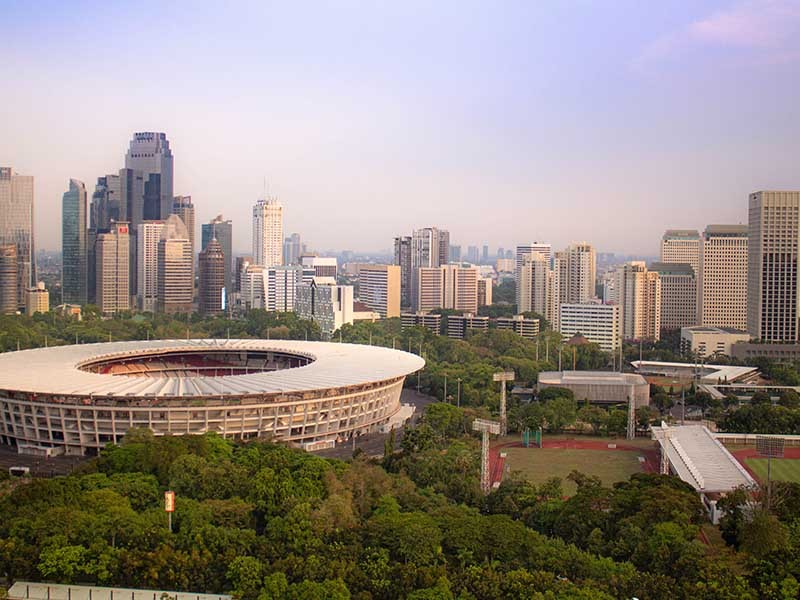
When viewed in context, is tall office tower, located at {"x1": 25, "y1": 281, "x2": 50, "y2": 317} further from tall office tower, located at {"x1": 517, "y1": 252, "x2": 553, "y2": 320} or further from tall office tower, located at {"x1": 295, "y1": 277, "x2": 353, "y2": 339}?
tall office tower, located at {"x1": 517, "y1": 252, "x2": 553, "y2": 320}

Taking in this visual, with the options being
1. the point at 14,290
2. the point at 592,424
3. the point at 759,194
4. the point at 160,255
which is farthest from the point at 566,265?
the point at 592,424

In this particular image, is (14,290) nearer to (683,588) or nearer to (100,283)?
(100,283)

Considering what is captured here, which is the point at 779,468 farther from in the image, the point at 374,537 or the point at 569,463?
the point at 374,537

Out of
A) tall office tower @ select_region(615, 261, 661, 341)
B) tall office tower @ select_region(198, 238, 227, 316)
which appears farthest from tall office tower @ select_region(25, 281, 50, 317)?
tall office tower @ select_region(615, 261, 661, 341)

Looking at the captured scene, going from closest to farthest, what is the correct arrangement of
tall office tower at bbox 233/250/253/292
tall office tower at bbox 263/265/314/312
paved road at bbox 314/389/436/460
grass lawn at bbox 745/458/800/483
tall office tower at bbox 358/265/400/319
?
grass lawn at bbox 745/458/800/483 < paved road at bbox 314/389/436/460 < tall office tower at bbox 358/265/400/319 < tall office tower at bbox 263/265/314/312 < tall office tower at bbox 233/250/253/292

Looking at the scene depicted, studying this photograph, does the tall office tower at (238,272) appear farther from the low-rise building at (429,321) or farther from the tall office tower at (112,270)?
the low-rise building at (429,321)

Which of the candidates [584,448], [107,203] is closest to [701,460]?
[584,448]

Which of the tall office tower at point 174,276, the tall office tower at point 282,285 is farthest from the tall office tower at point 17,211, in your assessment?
the tall office tower at point 282,285
